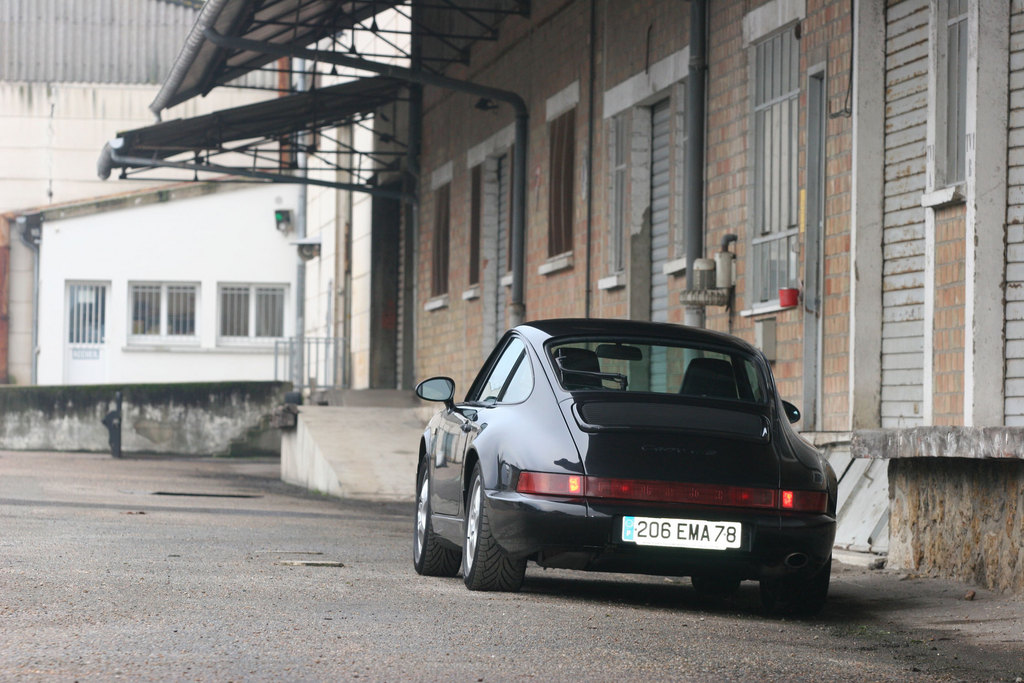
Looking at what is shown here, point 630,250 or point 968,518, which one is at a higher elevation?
point 630,250

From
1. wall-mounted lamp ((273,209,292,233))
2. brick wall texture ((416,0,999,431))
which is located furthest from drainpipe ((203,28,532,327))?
wall-mounted lamp ((273,209,292,233))

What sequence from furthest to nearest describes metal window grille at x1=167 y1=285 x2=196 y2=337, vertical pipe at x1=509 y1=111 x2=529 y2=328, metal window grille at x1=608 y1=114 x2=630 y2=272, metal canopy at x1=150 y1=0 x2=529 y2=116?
metal window grille at x1=167 y1=285 x2=196 y2=337 → vertical pipe at x1=509 y1=111 x2=529 y2=328 → metal canopy at x1=150 y1=0 x2=529 y2=116 → metal window grille at x1=608 y1=114 x2=630 y2=272

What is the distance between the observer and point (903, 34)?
12.1 m

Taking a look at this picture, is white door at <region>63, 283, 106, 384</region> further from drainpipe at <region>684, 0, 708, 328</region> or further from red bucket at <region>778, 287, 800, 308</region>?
red bucket at <region>778, 287, 800, 308</region>

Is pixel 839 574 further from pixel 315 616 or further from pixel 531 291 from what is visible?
pixel 531 291

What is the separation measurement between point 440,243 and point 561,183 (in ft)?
22.3

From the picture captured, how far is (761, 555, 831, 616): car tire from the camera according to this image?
323 inches

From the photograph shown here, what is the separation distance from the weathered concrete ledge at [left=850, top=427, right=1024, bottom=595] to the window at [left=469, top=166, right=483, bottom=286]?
1435cm

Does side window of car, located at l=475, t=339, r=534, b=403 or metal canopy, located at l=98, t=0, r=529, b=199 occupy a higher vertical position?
metal canopy, located at l=98, t=0, r=529, b=199

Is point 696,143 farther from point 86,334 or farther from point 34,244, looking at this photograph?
point 34,244

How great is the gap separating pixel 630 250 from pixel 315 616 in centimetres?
1055

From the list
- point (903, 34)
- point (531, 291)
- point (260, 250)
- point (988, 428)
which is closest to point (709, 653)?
point (988, 428)

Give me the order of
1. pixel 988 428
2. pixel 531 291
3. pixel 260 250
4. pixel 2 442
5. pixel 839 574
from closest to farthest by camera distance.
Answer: pixel 988 428, pixel 839 574, pixel 531 291, pixel 2 442, pixel 260 250

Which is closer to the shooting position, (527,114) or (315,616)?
(315,616)
